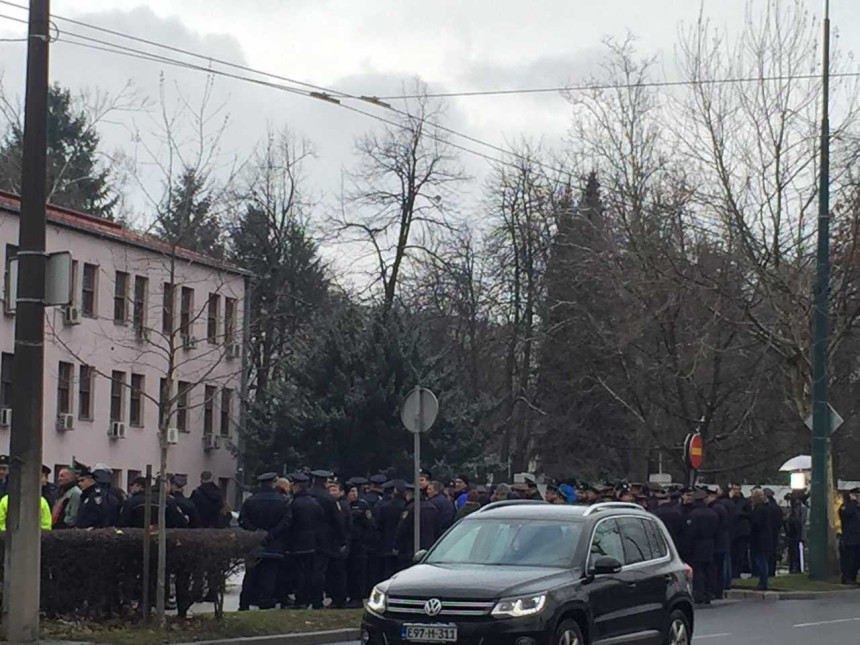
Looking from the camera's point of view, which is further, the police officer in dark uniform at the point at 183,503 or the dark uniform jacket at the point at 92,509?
the police officer in dark uniform at the point at 183,503

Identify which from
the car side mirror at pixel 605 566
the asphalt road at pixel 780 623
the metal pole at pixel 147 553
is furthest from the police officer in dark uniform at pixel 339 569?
the car side mirror at pixel 605 566

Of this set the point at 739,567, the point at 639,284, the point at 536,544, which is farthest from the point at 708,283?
the point at 536,544

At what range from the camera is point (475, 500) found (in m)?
25.4

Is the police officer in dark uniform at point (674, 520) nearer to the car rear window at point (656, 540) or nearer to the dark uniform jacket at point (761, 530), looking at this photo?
the dark uniform jacket at point (761, 530)

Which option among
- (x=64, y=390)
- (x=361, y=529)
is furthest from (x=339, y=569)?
(x=64, y=390)

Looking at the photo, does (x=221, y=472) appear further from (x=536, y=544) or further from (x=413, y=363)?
(x=536, y=544)

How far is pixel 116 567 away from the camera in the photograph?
17.2 metres

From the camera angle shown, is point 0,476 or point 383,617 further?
point 0,476

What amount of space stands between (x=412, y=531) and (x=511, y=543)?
783cm

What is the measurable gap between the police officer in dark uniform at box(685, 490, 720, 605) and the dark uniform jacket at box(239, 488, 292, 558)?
307 inches

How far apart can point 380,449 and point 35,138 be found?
1151 inches

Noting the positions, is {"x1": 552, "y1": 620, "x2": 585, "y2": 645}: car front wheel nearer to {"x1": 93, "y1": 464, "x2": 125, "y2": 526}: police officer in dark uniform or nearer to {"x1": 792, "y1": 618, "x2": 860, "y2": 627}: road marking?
{"x1": 792, "y1": 618, "x2": 860, "y2": 627}: road marking

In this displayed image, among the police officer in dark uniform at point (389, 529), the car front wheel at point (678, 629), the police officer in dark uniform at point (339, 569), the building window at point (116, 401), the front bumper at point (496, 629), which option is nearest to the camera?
the front bumper at point (496, 629)

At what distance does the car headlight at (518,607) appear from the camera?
42.0ft
